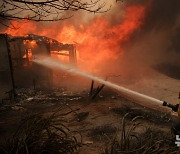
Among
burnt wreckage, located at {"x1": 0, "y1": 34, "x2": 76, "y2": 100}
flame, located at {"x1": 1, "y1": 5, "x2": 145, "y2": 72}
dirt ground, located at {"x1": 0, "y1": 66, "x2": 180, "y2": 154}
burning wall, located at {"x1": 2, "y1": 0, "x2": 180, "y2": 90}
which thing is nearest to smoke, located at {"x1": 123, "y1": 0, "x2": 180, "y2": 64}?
burning wall, located at {"x1": 2, "y1": 0, "x2": 180, "y2": 90}

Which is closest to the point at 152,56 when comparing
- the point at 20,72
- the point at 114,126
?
the point at 20,72

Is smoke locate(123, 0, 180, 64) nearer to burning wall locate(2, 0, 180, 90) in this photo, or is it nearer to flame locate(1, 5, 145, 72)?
burning wall locate(2, 0, 180, 90)

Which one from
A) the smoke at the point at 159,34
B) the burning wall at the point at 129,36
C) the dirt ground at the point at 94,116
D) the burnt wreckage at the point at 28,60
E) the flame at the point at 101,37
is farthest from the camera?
the flame at the point at 101,37

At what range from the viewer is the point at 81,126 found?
683cm

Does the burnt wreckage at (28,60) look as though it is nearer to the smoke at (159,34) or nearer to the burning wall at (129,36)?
the burning wall at (129,36)

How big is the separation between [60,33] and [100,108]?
27862mm

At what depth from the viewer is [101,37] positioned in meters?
31.6

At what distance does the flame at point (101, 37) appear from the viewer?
2972 cm

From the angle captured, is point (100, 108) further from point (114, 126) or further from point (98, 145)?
point (98, 145)

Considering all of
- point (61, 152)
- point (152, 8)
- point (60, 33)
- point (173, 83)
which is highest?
point (152, 8)

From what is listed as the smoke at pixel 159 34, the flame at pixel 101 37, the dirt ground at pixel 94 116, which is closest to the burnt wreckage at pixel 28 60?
the dirt ground at pixel 94 116

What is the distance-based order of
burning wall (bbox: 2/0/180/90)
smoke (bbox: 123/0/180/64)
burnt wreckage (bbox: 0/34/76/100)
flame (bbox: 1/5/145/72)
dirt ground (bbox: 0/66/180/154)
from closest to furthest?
dirt ground (bbox: 0/66/180/154)
burnt wreckage (bbox: 0/34/76/100)
smoke (bbox: 123/0/180/64)
burning wall (bbox: 2/0/180/90)
flame (bbox: 1/5/145/72)

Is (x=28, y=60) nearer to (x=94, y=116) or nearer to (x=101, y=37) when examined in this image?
(x=94, y=116)

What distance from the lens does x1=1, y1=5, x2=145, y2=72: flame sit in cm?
2972
